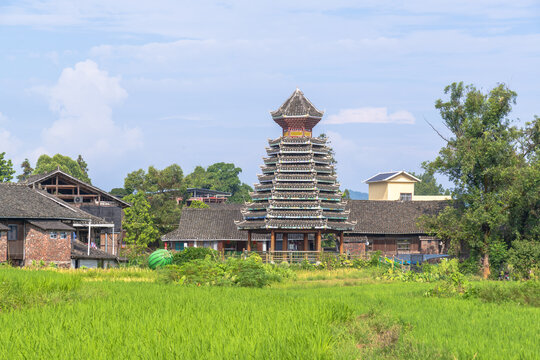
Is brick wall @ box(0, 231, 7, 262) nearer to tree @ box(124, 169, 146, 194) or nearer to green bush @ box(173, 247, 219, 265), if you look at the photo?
green bush @ box(173, 247, 219, 265)

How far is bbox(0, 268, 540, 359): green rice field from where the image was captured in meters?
10.6

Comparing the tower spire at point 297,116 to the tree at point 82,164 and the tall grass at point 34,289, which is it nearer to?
the tall grass at point 34,289

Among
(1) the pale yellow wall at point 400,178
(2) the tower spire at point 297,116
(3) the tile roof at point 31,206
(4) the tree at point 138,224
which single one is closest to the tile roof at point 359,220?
(4) the tree at point 138,224

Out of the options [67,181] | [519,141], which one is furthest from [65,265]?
[519,141]

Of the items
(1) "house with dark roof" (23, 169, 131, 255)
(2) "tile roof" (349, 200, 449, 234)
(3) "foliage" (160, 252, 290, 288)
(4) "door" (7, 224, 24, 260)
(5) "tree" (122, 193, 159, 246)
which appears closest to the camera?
(3) "foliage" (160, 252, 290, 288)

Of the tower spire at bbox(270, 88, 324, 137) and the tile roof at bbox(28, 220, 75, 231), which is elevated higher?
the tower spire at bbox(270, 88, 324, 137)

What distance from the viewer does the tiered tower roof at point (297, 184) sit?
49.1 metres

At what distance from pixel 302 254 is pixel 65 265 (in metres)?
15.5

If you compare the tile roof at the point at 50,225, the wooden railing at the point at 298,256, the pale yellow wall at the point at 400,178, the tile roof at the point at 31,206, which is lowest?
the wooden railing at the point at 298,256

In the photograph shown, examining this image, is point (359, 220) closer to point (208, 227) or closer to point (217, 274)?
point (208, 227)

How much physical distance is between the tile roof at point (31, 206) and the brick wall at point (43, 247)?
1035 mm

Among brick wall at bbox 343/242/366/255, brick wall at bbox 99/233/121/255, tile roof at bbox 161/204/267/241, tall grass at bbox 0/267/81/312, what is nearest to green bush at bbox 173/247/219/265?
brick wall at bbox 99/233/121/255

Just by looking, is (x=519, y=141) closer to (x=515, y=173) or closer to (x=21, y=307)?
(x=515, y=173)

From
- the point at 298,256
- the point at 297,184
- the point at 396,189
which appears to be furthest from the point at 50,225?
the point at 396,189
